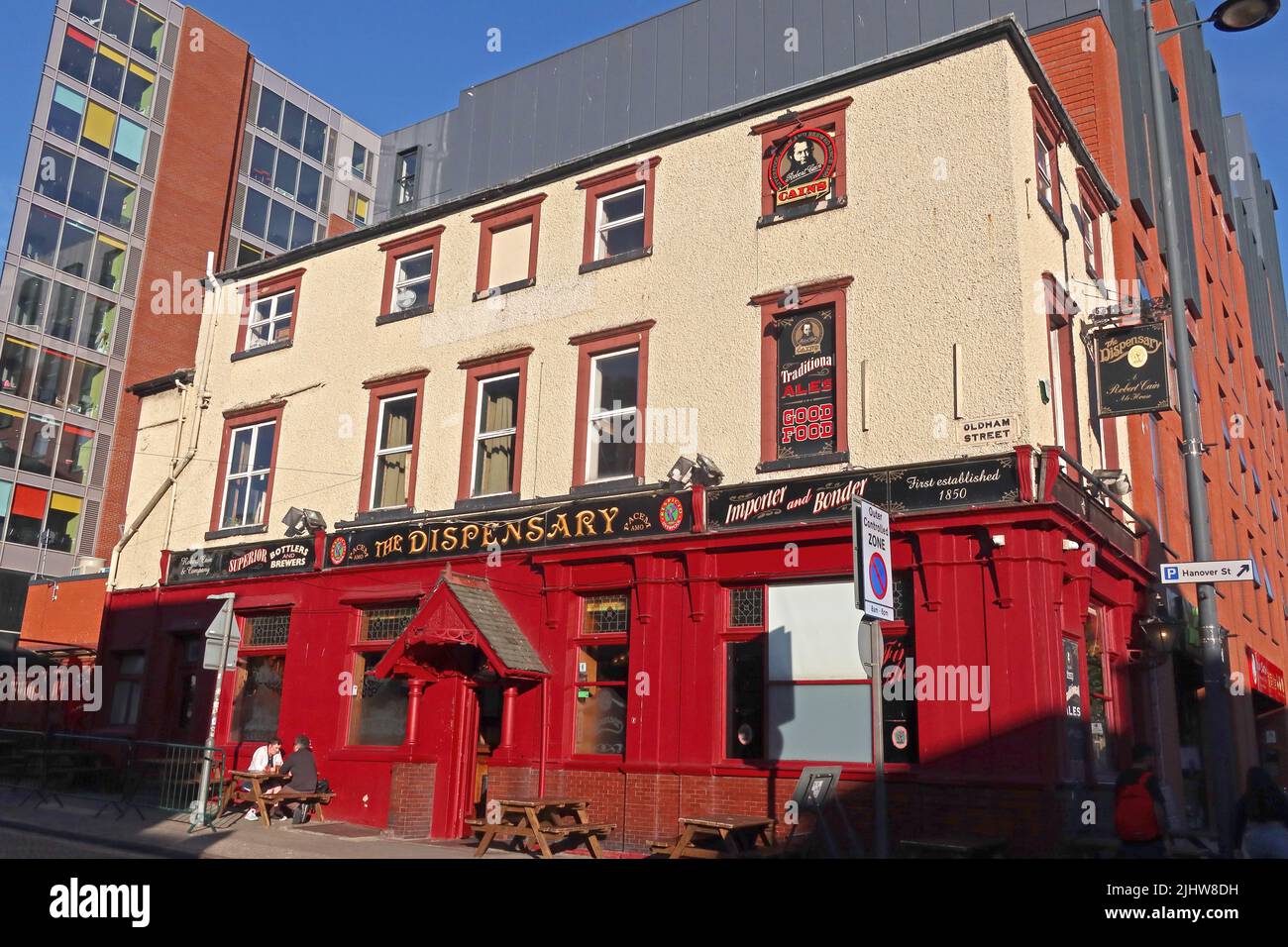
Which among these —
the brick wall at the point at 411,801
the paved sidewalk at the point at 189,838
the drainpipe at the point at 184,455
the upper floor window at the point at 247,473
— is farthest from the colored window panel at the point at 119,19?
the brick wall at the point at 411,801

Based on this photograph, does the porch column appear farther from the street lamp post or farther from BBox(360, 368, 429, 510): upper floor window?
the street lamp post

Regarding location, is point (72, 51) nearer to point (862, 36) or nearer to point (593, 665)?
point (862, 36)

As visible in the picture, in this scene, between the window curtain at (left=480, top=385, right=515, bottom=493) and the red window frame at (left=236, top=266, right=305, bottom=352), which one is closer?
the window curtain at (left=480, top=385, right=515, bottom=493)

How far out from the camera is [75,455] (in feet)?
149

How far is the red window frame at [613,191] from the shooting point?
57.1 feet

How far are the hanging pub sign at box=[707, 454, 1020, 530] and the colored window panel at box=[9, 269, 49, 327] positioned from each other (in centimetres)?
4010

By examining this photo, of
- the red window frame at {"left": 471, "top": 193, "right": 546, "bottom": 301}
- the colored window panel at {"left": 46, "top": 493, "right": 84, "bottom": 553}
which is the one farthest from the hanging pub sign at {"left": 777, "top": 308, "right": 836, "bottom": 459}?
the colored window panel at {"left": 46, "top": 493, "right": 84, "bottom": 553}

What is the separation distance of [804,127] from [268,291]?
491 inches


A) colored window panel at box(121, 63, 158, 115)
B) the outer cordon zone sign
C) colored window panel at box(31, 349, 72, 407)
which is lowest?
the outer cordon zone sign

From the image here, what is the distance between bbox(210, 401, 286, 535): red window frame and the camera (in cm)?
2100

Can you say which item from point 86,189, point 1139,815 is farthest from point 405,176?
point 1139,815

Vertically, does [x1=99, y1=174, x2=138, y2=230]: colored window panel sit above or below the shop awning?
above

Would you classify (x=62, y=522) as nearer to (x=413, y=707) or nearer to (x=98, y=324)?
(x=98, y=324)

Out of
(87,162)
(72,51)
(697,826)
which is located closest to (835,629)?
(697,826)
